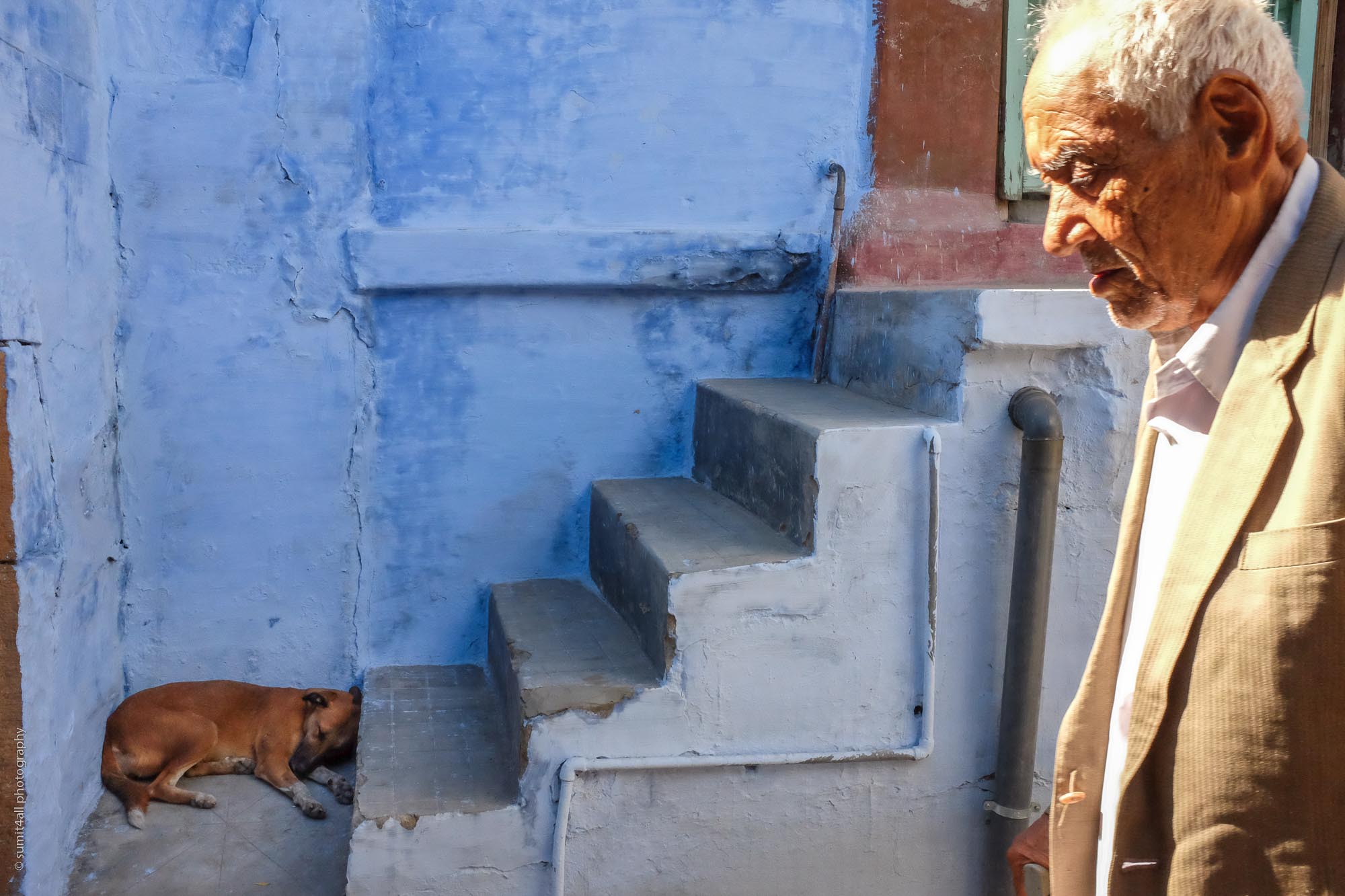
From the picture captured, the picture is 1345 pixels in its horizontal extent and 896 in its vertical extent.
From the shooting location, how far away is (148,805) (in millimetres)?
3348

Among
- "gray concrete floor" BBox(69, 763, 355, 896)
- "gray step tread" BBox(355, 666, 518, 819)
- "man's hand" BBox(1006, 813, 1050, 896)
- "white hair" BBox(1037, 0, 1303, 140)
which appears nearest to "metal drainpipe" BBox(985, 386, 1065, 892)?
"man's hand" BBox(1006, 813, 1050, 896)

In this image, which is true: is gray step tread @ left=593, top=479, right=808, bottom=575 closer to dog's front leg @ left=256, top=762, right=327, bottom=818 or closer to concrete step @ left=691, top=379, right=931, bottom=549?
concrete step @ left=691, top=379, right=931, bottom=549

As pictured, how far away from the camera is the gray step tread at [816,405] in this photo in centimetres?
300

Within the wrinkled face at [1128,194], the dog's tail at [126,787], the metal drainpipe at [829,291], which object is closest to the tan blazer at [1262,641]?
the wrinkled face at [1128,194]

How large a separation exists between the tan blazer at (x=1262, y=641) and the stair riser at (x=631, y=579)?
1.70 metres

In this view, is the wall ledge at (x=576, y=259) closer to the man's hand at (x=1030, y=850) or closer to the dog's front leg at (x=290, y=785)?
the dog's front leg at (x=290, y=785)

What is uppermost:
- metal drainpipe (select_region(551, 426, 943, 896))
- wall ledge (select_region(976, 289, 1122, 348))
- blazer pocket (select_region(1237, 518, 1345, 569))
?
wall ledge (select_region(976, 289, 1122, 348))

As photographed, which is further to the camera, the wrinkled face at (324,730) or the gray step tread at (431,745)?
the wrinkled face at (324,730)

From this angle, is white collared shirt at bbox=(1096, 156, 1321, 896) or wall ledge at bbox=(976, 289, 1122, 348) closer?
white collared shirt at bbox=(1096, 156, 1321, 896)

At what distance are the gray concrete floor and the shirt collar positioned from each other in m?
2.65

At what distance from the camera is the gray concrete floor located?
9.78 ft

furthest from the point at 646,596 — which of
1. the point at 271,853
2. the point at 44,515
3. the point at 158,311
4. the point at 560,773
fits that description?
the point at 158,311

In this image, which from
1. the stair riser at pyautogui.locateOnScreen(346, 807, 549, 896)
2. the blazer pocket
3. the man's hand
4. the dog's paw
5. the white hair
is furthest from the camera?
the dog's paw

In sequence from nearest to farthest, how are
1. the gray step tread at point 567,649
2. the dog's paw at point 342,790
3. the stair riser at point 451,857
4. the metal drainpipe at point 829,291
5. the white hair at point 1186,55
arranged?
the white hair at point 1186,55 → the stair riser at point 451,857 → the gray step tread at point 567,649 → the dog's paw at point 342,790 → the metal drainpipe at point 829,291
